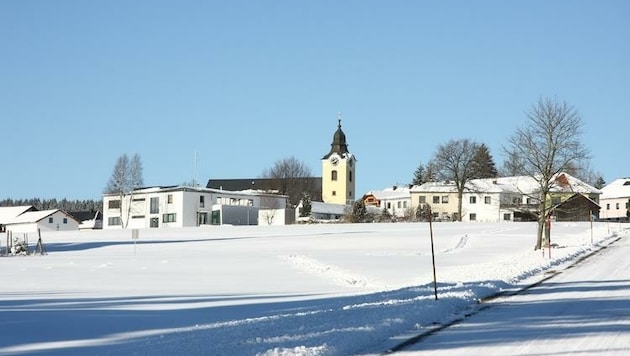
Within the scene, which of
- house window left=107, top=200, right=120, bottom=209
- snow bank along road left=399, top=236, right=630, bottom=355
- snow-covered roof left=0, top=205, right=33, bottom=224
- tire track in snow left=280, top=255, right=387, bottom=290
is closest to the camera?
snow bank along road left=399, top=236, right=630, bottom=355

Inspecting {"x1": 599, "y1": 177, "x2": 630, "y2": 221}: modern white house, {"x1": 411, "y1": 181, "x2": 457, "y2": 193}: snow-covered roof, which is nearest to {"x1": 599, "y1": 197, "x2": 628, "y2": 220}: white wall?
{"x1": 599, "y1": 177, "x2": 630, "y2": 221}: modern white house

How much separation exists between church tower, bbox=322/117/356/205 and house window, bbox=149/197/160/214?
52.9m

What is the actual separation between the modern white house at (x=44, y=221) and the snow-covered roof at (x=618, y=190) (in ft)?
312

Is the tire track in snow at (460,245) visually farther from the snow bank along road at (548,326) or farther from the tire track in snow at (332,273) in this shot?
the snow bank along road at (548,326)

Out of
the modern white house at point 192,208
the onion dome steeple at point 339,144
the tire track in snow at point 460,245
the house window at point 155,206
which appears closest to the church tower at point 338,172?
the onion dome steeple at point 339,144

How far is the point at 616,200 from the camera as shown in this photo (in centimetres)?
13112

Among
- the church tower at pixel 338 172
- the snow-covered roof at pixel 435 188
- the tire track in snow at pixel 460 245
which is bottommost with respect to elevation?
the tire track in snow at pixel 460 245

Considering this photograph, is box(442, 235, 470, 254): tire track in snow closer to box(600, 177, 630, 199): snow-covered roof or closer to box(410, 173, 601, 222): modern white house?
box(410, 173, 601, 222): modern white house

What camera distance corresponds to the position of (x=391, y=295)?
784 inches

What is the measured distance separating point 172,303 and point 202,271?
13.5 metres

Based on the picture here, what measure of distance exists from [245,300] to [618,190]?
407 feet

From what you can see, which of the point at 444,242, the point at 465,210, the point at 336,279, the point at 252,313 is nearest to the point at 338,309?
the point at 252,313

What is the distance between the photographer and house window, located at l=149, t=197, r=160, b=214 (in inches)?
4491

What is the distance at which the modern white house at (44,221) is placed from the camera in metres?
136
